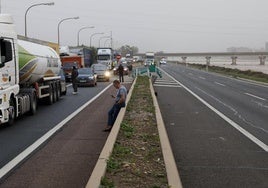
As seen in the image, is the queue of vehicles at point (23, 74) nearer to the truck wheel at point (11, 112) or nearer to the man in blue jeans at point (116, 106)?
the truck wheel at point (11, 112)

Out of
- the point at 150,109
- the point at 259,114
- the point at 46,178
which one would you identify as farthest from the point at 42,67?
the point at 46,178

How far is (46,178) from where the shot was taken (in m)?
8.35

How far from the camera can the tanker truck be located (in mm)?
15758

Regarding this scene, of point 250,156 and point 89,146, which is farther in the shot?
point 89,146

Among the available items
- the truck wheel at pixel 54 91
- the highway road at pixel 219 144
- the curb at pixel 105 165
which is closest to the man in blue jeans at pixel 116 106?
the highway road at pixel 219 144

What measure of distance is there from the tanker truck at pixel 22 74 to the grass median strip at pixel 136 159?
403 cm

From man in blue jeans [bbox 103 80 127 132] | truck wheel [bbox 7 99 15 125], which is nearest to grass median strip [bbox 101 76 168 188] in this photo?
man in blue jeans [bbox 103 80 127 132]

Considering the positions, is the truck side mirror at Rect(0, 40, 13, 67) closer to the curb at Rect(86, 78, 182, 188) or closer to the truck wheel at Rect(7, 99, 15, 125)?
the truck wheel at Rect(7, 99, 15, 125)

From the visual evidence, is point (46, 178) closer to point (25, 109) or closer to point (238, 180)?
point (238, 180)

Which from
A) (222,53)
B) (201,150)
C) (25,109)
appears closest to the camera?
(201,150)

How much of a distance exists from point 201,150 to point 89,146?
8.53ft

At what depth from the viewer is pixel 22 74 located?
1927cm

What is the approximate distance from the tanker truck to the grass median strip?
4026 millimetres

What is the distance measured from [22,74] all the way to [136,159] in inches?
443
